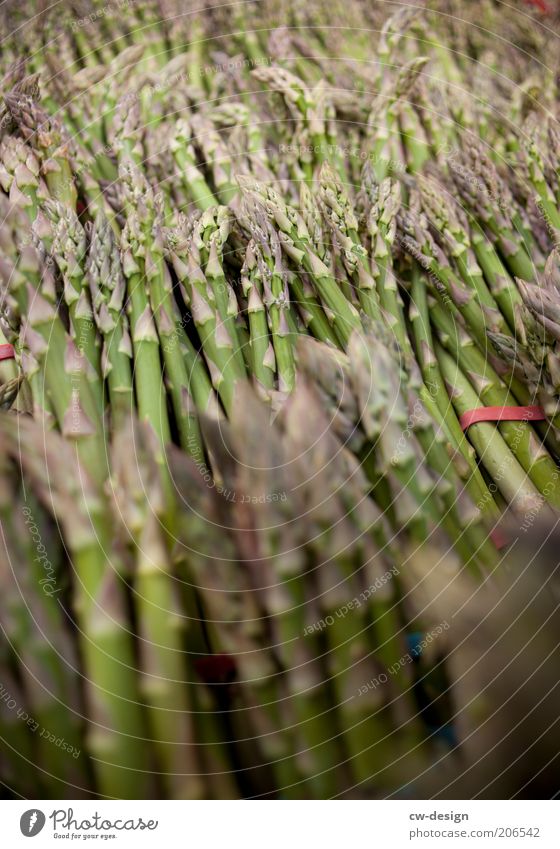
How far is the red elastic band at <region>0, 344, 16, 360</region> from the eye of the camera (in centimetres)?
91

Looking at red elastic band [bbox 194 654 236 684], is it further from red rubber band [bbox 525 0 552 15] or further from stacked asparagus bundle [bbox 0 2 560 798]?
red rubber band [bbox 525 0 552 15]

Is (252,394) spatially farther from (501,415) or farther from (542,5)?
(542,5)

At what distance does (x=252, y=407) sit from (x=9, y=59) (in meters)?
0.96

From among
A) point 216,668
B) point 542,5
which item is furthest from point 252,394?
point 542,5

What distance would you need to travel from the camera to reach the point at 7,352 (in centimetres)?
91

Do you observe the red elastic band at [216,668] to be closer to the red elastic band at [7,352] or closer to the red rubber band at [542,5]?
the red elastic band at [7,352]

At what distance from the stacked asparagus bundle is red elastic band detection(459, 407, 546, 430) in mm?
12

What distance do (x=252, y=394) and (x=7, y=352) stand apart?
0.40m

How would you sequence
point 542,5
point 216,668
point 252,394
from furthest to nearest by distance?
point 542,5 < point 252,394 < point 216,668

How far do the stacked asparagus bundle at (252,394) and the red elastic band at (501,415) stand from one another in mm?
12

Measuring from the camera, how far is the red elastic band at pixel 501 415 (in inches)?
36.5

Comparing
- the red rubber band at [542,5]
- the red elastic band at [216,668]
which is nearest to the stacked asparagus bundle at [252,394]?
the red elastic band at [216,668]

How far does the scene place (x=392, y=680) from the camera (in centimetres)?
72
